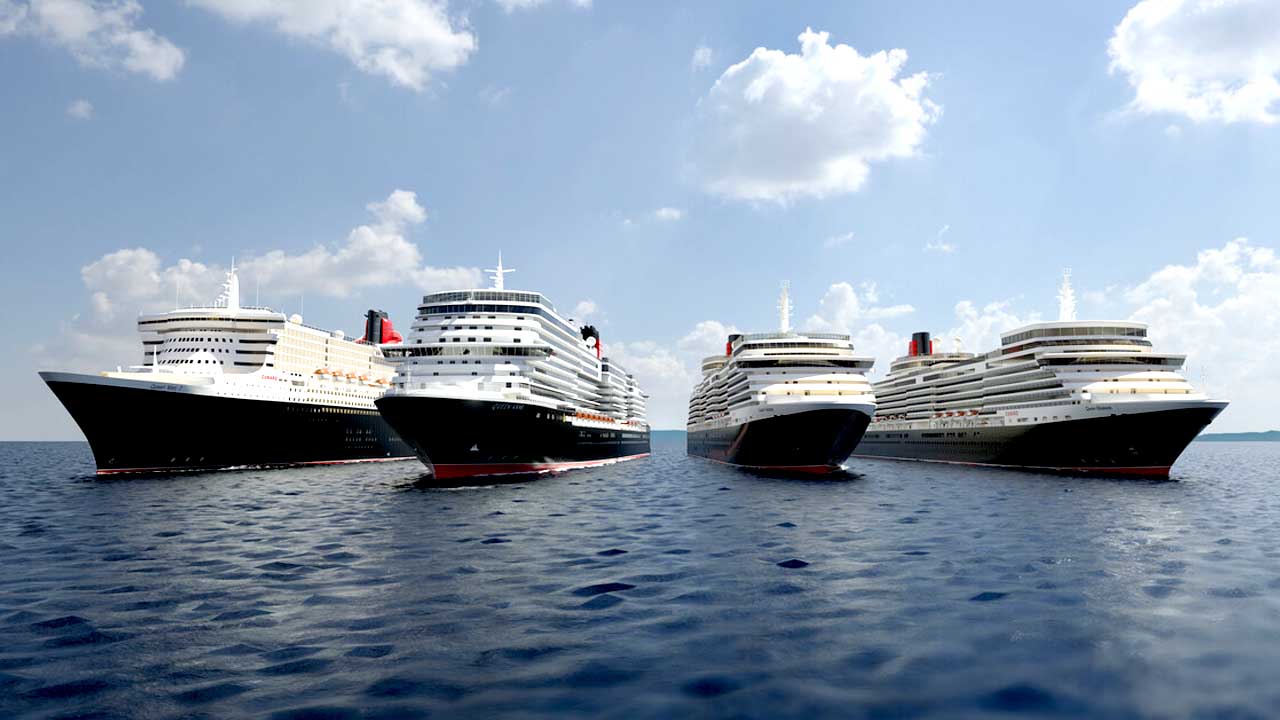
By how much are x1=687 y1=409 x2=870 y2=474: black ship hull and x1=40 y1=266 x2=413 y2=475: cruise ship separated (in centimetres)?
3513

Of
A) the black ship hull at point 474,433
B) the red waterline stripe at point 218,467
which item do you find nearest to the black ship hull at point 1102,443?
the black ship hull at point 474,433

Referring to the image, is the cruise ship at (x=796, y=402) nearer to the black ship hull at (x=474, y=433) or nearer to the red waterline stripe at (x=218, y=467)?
the black ship hull at (x=474, y=433)

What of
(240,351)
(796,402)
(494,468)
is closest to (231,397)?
(240,351)

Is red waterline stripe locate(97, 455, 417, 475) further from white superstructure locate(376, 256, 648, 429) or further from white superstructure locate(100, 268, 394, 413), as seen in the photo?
white superstructure locate(376, 256, 648, 429)

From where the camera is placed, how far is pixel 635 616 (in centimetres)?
1149

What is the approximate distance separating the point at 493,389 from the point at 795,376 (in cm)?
2681

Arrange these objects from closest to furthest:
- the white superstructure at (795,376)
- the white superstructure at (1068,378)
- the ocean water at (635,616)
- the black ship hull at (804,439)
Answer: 1. the ocean water at (635,616)
2. the black ship hull at (804,439)
3. the white superstructure at (795,376)
4. the white superstructure at (1068,378)

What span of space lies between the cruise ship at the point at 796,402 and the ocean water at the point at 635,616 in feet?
83.7

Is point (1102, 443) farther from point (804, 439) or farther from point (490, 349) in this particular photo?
point (490, 349)

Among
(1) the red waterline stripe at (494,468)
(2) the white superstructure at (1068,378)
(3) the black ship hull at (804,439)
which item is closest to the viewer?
(1) the red waterline stripe at (494,468)

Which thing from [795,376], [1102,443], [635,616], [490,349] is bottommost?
[635,616]

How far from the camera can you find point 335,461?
66125 millimetres

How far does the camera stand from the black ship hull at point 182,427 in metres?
46.7

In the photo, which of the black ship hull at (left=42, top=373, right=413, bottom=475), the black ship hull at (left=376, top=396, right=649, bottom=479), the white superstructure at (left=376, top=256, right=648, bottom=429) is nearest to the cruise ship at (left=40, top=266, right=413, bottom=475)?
the black ship hull at (left=42, top=373, right=413, bottom=475)
